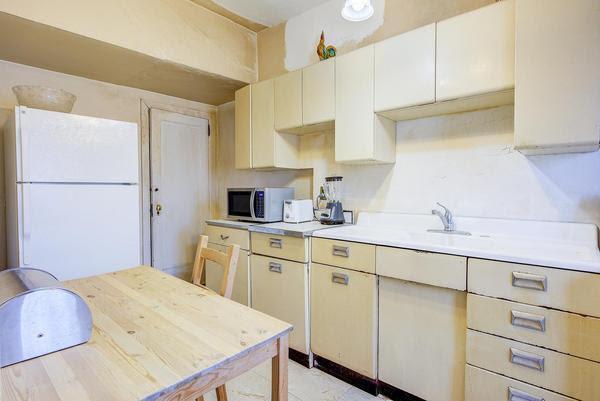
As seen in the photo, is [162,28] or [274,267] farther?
[162,28]

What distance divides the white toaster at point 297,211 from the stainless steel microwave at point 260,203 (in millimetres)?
75

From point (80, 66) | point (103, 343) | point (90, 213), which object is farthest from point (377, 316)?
point (80, 66)

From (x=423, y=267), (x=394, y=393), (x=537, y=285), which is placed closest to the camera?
(x=537, y=285)

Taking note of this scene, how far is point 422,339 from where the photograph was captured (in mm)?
1593

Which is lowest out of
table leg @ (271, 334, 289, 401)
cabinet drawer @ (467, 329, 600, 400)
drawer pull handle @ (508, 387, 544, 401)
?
drawer pull handle @ (508, 387, 544, 401)

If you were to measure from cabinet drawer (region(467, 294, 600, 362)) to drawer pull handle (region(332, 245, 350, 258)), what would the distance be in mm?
670

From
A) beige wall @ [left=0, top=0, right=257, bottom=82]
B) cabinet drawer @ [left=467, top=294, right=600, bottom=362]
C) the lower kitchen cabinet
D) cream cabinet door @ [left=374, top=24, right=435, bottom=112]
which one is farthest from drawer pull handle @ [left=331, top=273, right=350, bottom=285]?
beige wall @ [left=0, top=0, right=257, bottom=82]

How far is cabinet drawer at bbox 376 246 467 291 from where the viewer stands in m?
1.45

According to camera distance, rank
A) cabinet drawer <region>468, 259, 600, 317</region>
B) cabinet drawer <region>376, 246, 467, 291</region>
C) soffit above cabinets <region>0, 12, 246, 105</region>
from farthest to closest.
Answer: soffit above cabinets <region>0, 12, 246, 105</region> < cabinet drawer <region>376, 246, 467, 291</region> < cabinet drawer <region>468, 259, 600, 317</region>

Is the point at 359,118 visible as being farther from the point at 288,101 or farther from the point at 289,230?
the point at 289,230

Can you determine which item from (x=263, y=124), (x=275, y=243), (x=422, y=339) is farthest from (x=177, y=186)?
(x=422, y=339)

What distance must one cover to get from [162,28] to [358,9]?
1.49 m

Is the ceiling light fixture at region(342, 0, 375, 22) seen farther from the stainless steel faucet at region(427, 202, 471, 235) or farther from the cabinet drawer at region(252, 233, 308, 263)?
the cabinet drawer at region(252, 233, 308, 263)

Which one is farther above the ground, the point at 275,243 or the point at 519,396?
the point at 275,243
